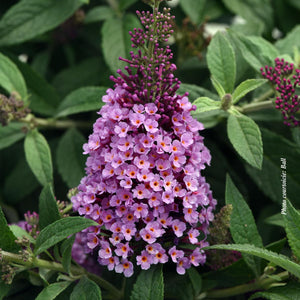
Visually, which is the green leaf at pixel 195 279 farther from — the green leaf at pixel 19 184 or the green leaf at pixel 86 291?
the green leaf at pixel 19 184

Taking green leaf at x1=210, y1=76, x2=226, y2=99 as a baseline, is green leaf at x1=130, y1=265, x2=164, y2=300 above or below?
below

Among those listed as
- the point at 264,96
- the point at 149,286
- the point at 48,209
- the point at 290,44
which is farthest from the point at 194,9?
the point at 149,286

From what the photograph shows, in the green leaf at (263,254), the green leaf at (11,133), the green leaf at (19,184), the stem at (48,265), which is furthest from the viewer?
the green leaf at (19,184)

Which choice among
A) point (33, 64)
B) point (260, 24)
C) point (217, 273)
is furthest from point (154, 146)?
point (33, 64)

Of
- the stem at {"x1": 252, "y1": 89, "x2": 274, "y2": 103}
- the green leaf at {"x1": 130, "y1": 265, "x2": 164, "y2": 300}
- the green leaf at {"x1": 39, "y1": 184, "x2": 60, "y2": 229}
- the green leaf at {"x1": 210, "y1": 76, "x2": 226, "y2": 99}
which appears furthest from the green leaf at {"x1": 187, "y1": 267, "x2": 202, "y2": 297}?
the stem at {"x1": 252, "y1": 89, "x2": 274, "y2": 103}

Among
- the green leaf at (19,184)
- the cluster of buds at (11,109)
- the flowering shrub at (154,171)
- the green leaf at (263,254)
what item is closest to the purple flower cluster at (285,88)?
the flowering shrub at (154,171)

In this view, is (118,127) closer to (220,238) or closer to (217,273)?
(220,238)

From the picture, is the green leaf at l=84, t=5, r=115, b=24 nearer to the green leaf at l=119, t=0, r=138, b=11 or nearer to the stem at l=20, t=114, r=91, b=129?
the green leaf at l=119, t=0, r=138, b=11
